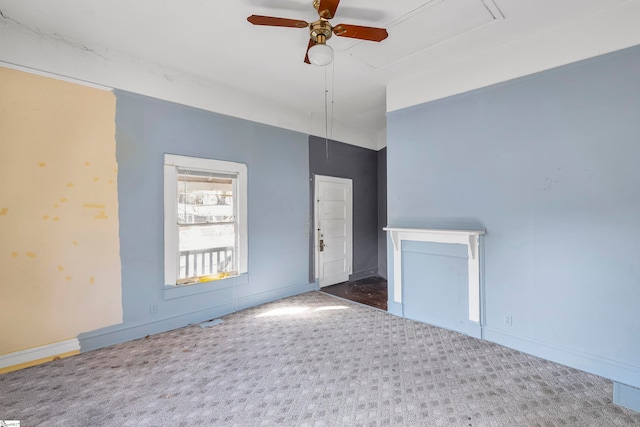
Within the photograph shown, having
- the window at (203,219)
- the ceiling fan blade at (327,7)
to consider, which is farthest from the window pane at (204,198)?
the ceiling fan blade at (327,7)

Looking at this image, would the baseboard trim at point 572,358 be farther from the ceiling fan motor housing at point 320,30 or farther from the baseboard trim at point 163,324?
the ceiling fan motor housing at point 320,30

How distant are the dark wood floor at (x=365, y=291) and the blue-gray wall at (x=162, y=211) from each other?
484 mm

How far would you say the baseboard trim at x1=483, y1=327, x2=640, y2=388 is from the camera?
228cm

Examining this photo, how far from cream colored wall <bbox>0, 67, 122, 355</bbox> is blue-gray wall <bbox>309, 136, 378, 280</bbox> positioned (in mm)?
2860

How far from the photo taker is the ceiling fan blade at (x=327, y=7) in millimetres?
1976

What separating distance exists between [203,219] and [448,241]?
9.78 feet

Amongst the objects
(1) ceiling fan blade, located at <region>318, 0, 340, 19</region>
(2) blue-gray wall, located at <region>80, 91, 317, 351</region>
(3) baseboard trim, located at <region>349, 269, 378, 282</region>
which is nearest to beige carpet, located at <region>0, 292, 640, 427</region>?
(2) blue-gray wall, located at <region>80, 91, 317, 351</region>

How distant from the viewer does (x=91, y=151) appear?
9.46ft

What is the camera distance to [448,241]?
3250 millimetres

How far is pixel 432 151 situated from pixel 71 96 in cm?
382

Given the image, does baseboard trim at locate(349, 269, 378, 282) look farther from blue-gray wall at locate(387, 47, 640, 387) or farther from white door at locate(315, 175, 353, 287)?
blue-gray wall at locate(387, 47, 640, 387)

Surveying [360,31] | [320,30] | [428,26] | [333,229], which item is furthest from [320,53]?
[333,229]

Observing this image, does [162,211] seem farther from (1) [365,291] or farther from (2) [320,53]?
(1) [365,291]

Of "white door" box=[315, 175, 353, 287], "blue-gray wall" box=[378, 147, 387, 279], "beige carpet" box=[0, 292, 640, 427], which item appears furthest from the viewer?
"blue-gray wall" box=[378, 147, 387, 279]
